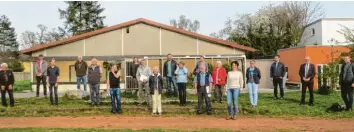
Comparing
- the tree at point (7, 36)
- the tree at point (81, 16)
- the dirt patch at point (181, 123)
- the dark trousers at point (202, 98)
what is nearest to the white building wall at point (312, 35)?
the tree at point (81, 16)

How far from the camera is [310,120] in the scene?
13.0 metres

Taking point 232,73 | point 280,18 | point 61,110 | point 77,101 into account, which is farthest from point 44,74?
point 280,18

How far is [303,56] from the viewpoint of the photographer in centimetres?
2728

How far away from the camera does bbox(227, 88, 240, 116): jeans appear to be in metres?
13.3

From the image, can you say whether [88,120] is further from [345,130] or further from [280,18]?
[280,18]

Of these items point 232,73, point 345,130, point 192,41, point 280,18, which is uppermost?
point 280,18

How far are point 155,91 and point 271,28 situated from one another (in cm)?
3869

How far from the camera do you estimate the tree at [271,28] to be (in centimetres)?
4684

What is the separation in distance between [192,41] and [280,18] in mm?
29223

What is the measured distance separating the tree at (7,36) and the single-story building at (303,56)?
1998 inches

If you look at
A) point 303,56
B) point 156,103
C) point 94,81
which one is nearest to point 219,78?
point 156,103

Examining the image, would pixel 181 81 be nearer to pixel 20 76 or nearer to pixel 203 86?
pixel 203 86

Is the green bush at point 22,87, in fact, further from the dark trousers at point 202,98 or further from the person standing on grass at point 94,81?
the dark trousers at point 202,98

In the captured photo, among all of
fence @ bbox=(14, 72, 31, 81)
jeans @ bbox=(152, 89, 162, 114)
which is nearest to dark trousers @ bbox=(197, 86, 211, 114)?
jeans @ bbox=(152, 89, 162, 114)
